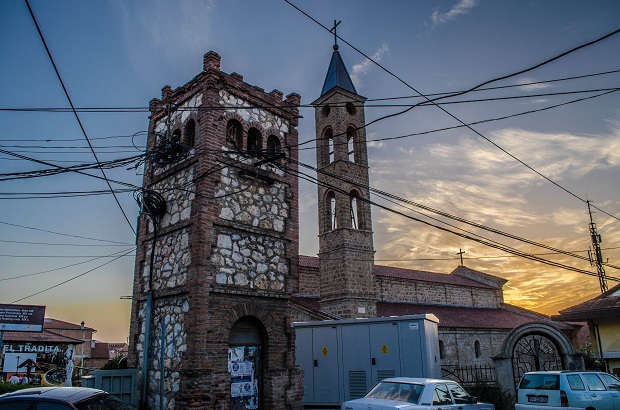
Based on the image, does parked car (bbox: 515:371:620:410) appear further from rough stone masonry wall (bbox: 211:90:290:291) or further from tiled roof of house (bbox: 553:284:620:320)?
tiled roof of house (bbox: 553:284:620:320)

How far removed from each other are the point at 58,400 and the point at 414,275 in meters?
34.9

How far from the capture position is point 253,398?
11.6 metres

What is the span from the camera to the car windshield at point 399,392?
9211 millimetres

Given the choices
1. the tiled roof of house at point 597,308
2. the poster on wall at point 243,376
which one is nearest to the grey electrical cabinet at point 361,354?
the poster on wall at point 243,376

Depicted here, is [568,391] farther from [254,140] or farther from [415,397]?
[254,140]

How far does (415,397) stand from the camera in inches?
361

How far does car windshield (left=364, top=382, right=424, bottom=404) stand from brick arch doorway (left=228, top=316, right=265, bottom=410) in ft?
11.1

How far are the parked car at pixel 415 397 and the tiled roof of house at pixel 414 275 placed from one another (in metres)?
21.0

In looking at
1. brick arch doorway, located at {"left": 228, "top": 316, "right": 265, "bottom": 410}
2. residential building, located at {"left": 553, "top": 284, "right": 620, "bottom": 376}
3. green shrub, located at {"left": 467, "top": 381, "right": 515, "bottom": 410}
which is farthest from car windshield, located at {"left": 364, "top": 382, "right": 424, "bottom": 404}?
residential building, located at {"left": 553, "top": 284, "right": 620, "bottom": 376}

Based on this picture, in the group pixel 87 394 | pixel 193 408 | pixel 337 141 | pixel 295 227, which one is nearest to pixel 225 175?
pixel 295 227

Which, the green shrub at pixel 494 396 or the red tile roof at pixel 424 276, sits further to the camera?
the red tile roof at pixel 424 276

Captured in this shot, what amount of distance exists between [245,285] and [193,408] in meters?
3.11

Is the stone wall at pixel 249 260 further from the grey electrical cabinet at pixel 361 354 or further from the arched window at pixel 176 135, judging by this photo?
the arched window at pixel 176 135

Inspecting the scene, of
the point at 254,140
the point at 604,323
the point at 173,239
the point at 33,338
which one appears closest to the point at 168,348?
the point at 173,239
